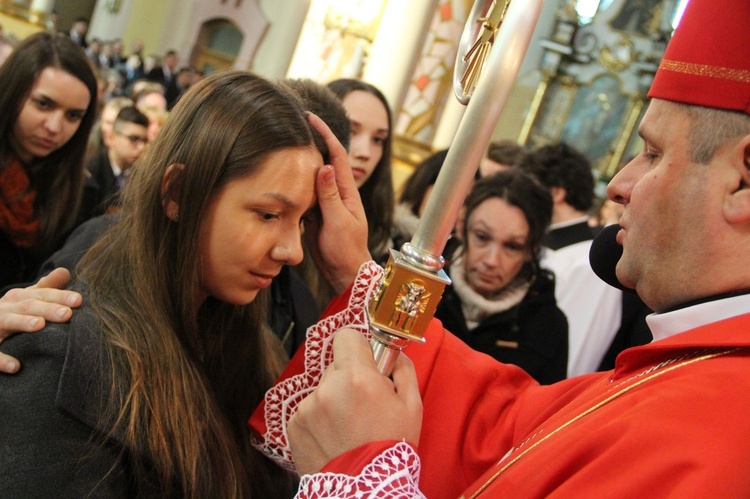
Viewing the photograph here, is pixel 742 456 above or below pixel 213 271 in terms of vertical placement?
above

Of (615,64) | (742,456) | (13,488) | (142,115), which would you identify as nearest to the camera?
(742,456)

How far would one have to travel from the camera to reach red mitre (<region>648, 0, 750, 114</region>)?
1257mm

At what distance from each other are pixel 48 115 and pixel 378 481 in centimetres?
256

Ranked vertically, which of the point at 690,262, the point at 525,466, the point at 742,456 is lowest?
the point at 525,466

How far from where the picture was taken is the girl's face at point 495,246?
10.4ft

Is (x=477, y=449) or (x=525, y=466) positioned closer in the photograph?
(x=525, y=466)

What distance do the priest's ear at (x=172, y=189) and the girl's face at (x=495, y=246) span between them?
1.65m

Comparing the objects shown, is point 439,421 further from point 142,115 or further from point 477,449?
point 142,115

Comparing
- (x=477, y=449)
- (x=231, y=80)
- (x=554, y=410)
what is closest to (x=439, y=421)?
(x=477, y=449)

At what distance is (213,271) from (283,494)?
58 cm

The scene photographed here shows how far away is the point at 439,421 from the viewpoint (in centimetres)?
166

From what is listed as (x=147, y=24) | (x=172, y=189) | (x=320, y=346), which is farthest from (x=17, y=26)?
(x=320, y=346)

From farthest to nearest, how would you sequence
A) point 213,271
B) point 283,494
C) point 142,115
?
point 142,115 → point 283,494 → point 213,271

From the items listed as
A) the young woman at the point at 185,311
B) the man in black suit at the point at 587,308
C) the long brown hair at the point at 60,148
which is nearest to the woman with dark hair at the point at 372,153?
the man in black suit at the point at 587,308
